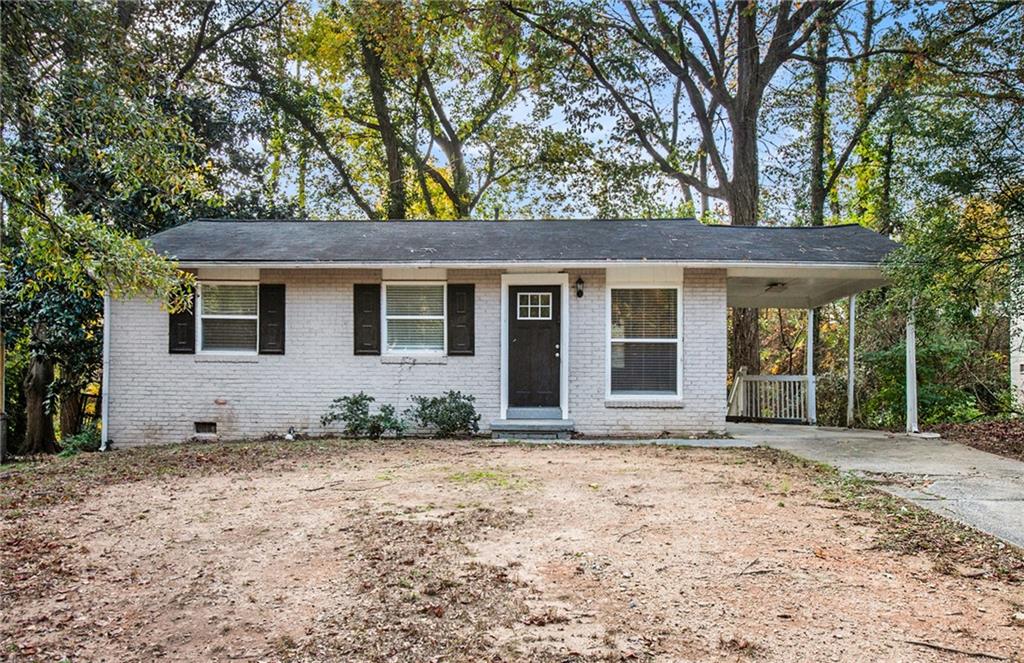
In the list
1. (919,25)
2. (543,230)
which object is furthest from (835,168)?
(543,230)

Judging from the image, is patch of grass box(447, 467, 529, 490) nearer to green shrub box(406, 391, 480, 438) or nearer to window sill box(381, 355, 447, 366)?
green shrub box(406, 391, 480, 438)

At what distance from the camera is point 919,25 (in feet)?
35.0

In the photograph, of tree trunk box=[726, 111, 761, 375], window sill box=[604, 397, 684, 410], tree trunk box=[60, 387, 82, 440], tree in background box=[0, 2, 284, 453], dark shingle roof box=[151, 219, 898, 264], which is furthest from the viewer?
tree trunk box=[726, 111, 761, 375]

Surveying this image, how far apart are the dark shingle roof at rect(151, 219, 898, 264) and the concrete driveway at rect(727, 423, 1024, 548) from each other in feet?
8.46

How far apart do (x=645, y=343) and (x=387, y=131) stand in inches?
512

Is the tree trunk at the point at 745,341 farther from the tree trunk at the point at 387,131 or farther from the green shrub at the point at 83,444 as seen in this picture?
the green shrub at the point at 83,444

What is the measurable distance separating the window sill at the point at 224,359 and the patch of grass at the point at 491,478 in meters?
4.89

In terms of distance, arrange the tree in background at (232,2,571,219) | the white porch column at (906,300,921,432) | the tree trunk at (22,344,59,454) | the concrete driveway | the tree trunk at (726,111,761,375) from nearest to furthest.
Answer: the concrete driveway, the white porch column at (906,300,921,432), the tree trunk at (22,344,59,454), the tree trunk at (726,111,761,375), the tree in background at (232,2,571,219)

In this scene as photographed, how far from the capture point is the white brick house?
9953 millimetres

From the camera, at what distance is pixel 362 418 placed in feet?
32.3

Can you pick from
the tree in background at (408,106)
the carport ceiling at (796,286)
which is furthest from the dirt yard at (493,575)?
the tree in background at (408,106)

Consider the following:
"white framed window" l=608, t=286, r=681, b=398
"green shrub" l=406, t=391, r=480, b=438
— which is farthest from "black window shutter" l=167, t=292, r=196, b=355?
"white framed window" l=608, t=286, r=681, b=398

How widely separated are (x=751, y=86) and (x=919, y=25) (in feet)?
20.1

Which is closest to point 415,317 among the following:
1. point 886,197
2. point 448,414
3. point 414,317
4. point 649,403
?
point 414,317
